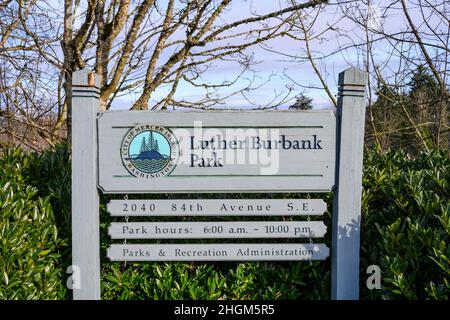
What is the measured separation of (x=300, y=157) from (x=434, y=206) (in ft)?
2.83

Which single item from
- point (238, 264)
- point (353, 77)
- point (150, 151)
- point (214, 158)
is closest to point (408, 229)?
point (353, 77)

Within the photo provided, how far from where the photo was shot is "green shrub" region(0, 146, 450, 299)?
107 inches

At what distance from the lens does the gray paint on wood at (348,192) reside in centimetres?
304

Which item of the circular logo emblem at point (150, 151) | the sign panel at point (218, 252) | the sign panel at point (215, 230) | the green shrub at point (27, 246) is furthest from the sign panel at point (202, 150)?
the green shrub at point (27, 246)

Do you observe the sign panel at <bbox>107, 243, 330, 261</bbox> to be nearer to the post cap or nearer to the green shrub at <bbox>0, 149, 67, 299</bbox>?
the green shrub at <bbox>0, 149, 67, 299</bbox>

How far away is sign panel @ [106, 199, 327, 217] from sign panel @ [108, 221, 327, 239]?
0.06 metres

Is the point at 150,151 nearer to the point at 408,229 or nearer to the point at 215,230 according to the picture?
the point at 215,230

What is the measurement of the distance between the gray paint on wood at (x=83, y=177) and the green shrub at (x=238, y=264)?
0.64 feet

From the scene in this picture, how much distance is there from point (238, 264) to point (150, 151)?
953 millimetres

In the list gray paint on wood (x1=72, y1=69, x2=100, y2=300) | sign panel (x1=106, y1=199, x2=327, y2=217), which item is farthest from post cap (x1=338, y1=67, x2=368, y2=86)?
gray paint on wood (x1=72, y1=69, x2=100, y2=300)

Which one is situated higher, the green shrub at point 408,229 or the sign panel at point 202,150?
the sign panel at point 202,150

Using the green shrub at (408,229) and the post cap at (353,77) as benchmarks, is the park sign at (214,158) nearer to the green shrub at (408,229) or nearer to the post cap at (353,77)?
the post cap at (353,77)

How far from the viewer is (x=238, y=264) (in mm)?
3270
